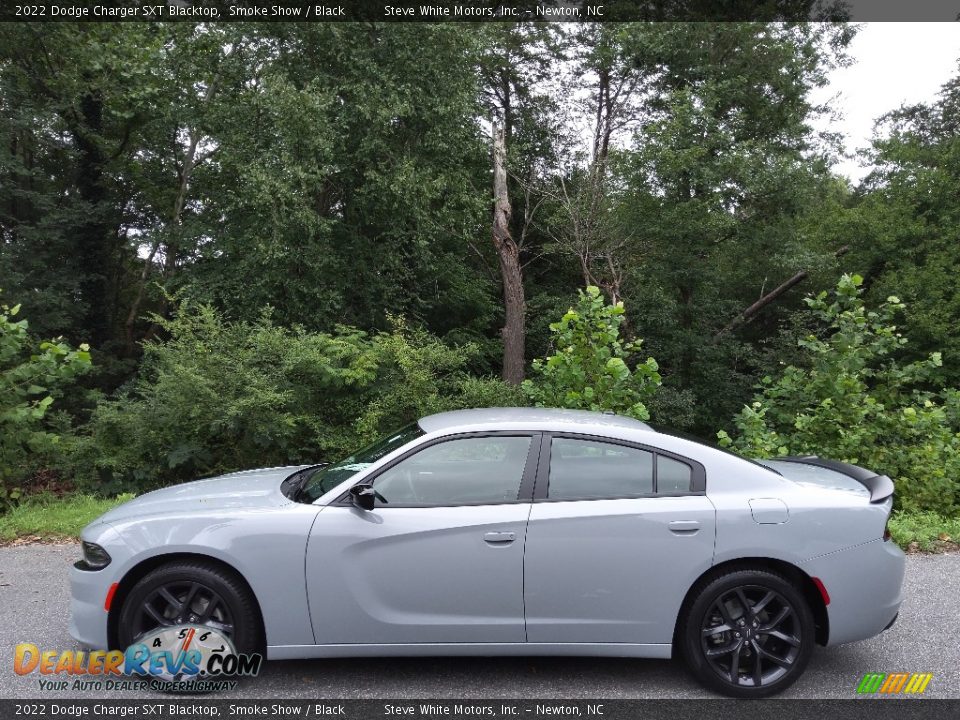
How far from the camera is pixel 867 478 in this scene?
4090 mm

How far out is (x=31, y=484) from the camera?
369 inches

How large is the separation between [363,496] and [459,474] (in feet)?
1.83

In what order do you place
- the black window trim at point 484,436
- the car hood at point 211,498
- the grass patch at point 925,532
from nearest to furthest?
the black window trim at point 484,436, the car hood at point 211,498, the grass patch at point 925,532

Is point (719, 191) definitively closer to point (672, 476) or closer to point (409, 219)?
point (409, 219)

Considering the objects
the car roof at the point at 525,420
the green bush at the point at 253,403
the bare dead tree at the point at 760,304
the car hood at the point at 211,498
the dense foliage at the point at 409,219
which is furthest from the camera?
the bare dead tree at the point at 760,304

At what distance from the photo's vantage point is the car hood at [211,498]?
385 centimetres

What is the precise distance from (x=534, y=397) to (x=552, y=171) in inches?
590

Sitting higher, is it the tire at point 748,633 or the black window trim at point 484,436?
the black window trim at point 484,436

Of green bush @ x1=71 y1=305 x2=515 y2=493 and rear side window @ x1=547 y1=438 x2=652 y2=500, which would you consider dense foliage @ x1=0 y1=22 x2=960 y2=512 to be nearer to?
green bush @ x1=71 y1=305 x2=515 y2=493

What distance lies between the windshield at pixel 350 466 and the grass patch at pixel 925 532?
13.9 ft

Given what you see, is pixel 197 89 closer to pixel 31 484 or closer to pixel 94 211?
pixel 94 211

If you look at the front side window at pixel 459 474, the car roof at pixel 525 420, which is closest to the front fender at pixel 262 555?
the front side window at pixel 459 474

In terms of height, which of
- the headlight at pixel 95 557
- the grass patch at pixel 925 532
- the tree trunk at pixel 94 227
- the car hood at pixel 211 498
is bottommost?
the grass patch at pixel 925 532

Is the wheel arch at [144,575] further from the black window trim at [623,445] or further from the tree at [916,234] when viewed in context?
the tree at [916,234]
